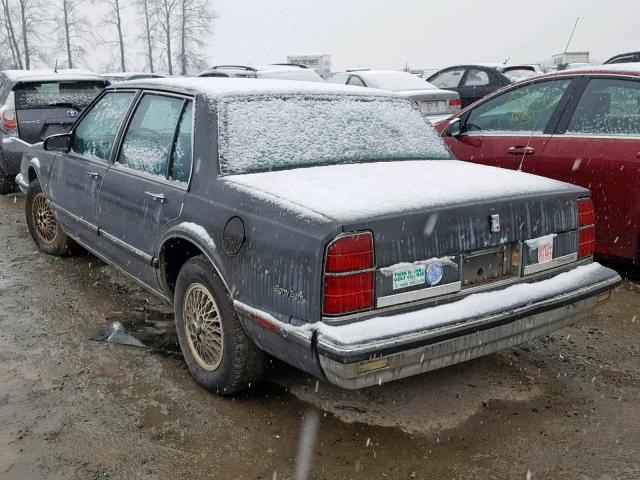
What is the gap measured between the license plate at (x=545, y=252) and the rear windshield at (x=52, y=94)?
6872 millimetres

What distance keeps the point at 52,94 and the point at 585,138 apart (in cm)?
648

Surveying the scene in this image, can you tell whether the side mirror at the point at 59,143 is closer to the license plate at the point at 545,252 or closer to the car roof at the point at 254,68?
the license plate at the point at 545,252

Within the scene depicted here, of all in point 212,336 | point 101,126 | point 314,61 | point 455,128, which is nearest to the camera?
point 212,336

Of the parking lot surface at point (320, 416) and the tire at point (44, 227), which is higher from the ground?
the tire at point (44, 227)

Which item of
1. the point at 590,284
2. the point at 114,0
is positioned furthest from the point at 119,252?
the point at 114,0

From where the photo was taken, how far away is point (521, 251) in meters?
3.00

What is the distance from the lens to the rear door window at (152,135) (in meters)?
3.63

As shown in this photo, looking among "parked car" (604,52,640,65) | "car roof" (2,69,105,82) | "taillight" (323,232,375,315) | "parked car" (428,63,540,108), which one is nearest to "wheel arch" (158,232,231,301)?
"taillight" (323,232,375,315)

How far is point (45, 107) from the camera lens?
8172 mm

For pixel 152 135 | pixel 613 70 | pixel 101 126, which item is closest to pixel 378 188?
pixel 152 135

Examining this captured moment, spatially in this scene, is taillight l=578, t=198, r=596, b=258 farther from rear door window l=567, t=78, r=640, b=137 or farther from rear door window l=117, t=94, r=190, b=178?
rear door window l=117, t=94, r=190, b=178

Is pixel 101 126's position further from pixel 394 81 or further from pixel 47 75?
pixel 394 81

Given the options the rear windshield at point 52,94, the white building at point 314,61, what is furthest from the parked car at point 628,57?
the white building at point 314,61

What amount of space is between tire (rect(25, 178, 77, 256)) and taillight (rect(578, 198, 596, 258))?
422 cm
